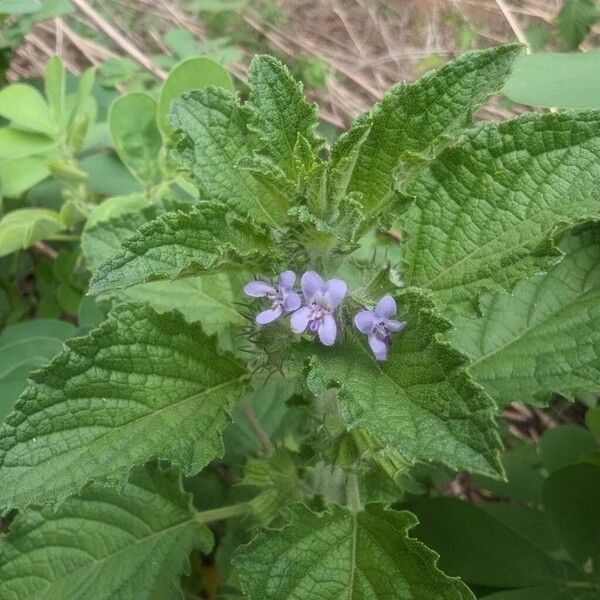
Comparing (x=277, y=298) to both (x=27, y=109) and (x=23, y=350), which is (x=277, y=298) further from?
(x=27, y=109)

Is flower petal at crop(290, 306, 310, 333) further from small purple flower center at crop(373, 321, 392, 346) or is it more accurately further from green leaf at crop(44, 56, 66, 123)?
green leaf at crop(44, 56, 66, 123)

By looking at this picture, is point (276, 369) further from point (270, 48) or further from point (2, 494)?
point (270, 48)

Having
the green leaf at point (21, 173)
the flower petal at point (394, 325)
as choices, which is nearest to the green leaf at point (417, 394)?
the flower petal at point (394, 325)

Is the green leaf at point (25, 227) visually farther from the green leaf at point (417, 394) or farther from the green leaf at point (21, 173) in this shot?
the green leaf at point (417, 394)

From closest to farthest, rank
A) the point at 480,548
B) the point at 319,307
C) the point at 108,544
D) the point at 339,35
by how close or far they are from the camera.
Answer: the point at 319,307
the point at 108,544
the point at 480,548
the point at 339,35

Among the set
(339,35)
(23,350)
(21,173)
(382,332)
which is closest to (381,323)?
(382,332)

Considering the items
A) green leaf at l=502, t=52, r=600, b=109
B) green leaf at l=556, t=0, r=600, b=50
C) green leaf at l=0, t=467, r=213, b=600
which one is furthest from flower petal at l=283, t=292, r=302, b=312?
green leaf at l=556, t=0, r=600, b=50
